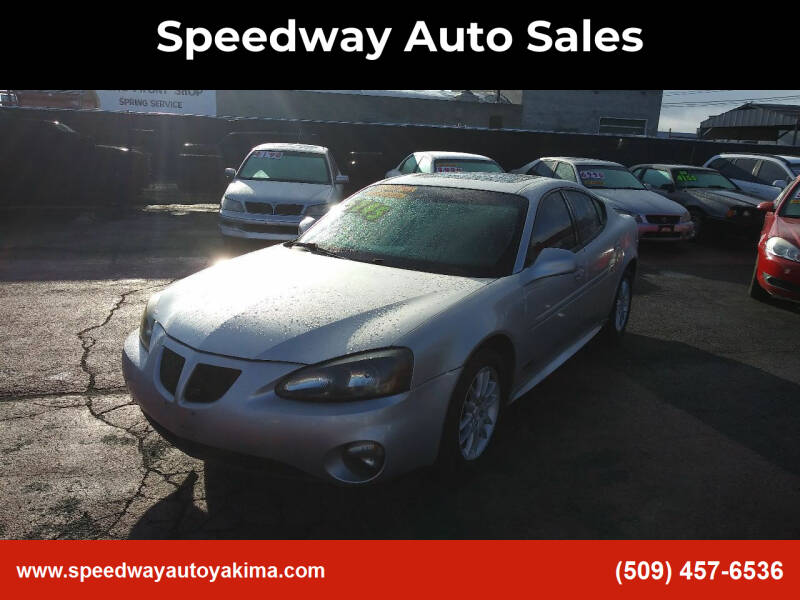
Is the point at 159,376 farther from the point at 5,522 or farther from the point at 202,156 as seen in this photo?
the point at 202,156

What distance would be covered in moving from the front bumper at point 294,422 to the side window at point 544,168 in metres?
10.0

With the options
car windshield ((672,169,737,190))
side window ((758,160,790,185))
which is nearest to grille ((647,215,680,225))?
car windshield ((672,169,737,190))

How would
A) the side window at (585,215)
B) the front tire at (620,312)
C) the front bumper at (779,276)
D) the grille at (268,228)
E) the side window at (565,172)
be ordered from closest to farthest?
the side window at (585,215)
the front tire at (620,312)
the front bumper at (779,276)
the grille at (268,228)
the side window at (565,172)

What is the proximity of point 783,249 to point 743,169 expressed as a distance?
7.71m

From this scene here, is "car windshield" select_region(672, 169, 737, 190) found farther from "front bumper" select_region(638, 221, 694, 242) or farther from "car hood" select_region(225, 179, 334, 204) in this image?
"car hood" select_region(225, 179, 334, 204)

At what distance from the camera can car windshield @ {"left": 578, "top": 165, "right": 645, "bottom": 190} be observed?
11.7 meters

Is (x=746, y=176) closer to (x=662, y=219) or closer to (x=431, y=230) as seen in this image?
(x=662, y=219)

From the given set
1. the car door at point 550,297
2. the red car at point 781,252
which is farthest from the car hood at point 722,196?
the car door at point 550,297

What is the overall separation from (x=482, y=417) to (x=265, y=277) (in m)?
1.37

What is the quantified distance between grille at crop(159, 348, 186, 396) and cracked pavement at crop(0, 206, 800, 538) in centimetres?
56

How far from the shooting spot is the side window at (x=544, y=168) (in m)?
12.6

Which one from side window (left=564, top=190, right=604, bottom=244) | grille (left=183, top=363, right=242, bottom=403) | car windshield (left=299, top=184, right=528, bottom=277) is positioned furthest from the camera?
side window (left=564, top=190, right=604, bottom=244)

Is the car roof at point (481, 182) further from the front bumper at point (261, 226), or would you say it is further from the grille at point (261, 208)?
the grille at point (261, 208)
